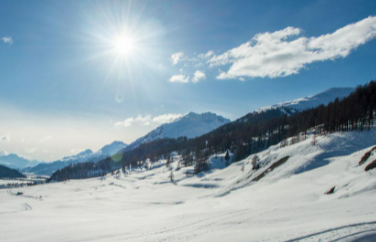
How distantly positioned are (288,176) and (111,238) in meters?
46.8

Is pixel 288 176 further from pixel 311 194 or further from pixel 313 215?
pixel 313 215

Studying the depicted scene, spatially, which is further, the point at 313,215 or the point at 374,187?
the point at 374,187

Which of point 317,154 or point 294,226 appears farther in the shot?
point 317,154

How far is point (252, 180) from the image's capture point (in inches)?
2453

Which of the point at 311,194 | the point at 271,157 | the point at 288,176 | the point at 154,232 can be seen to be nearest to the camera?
the point at 154,232

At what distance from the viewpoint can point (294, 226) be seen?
17219 millimetres

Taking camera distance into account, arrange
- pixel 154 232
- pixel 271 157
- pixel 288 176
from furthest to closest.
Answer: pixel 271 157 < pixel 288 176 < pixel 154 232

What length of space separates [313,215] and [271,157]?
55.2 metres

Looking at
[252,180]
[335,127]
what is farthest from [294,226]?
[335,127]

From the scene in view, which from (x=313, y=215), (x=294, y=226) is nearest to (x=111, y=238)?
(x=294, y=226)

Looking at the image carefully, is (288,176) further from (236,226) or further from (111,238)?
(111,238)

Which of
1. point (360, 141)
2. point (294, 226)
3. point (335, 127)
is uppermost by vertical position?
point (335, 127)

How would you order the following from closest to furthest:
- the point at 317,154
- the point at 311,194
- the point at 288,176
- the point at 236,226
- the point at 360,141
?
the point at 236,226, the point at 311,194, the point at 288,176, the point at 317,154, the point at 360,141

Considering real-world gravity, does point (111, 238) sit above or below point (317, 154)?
below
